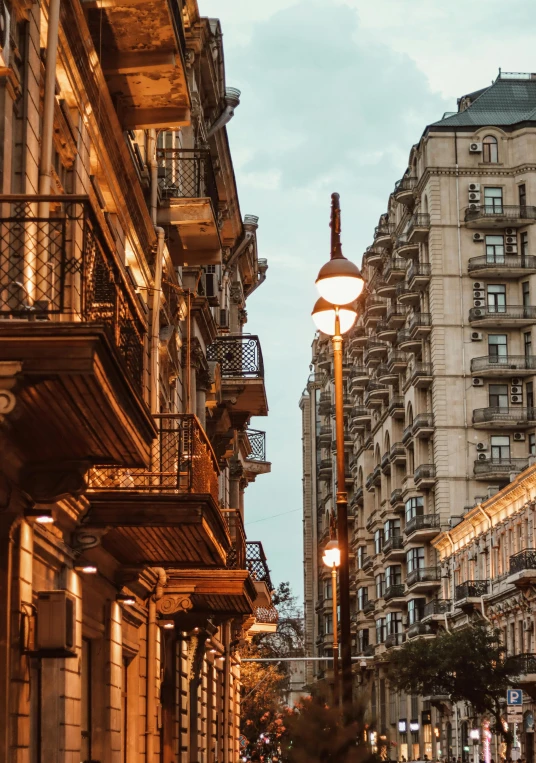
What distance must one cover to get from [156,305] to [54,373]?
1211 centimetres

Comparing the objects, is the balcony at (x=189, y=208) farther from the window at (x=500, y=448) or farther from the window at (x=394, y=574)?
the window at (x=394, y=574)

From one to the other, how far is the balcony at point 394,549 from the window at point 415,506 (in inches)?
A: 126

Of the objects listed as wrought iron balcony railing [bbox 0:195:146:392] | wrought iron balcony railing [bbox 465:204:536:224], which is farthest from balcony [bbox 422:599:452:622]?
wrought iron balcony railing [bbox 0:195:146:392]

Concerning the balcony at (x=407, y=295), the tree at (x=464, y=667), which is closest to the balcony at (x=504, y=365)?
the balcony at (x=407, y=295)

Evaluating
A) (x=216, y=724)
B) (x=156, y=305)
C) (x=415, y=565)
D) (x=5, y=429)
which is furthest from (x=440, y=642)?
(x=5, y=429)

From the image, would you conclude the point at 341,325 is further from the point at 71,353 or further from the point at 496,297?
the point at 496,297

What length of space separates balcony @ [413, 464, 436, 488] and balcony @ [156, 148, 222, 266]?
68.1 m

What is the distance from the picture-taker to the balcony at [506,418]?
297ft

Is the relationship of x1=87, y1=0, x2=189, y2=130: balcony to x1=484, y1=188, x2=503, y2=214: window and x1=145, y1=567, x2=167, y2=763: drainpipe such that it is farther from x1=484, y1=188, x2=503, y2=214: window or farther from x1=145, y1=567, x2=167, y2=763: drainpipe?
x1=484, y1=188, x2=503, y2=214: window

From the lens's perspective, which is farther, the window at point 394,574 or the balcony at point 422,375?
the window at point 394,574

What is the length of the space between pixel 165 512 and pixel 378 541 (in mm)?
95455

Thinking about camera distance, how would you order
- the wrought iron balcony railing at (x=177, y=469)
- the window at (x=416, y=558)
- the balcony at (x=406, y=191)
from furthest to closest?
the balcony at (x=406, y=191) < the window at (x=416, y=558) < the wrought iron balcony railing at (x=177, y=469)

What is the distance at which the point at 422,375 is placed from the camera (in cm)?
9438

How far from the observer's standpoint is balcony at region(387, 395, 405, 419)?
10162cm
